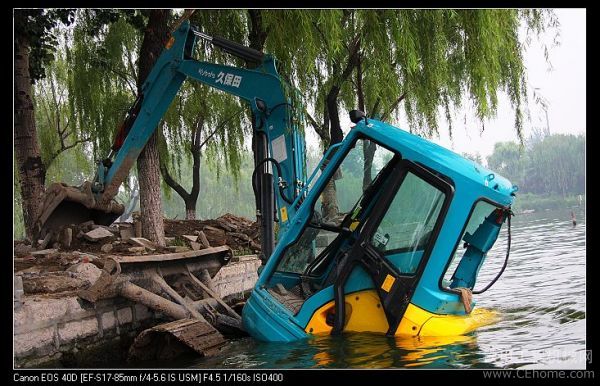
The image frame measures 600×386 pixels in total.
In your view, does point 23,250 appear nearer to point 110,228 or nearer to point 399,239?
point 110,228

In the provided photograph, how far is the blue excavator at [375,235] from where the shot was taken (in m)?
5.61

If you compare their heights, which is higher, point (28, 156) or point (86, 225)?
point (28, 156)

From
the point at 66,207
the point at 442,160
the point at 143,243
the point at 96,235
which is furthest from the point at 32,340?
the point at 66,207

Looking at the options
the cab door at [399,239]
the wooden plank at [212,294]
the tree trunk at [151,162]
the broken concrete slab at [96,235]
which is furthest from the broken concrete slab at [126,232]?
the cab door at [399,239]

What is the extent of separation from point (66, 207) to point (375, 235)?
18.4 feet

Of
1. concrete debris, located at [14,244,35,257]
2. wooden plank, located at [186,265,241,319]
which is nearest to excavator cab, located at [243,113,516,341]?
wooden plank, located at [186,265,241,319]

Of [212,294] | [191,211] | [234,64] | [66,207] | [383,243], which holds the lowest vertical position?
[212,294]

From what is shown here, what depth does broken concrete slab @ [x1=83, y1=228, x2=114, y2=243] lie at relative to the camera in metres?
9.52

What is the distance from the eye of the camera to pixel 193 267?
7.67 m

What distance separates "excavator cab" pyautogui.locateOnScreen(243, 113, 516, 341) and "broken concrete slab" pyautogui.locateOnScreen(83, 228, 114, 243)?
12.6ft

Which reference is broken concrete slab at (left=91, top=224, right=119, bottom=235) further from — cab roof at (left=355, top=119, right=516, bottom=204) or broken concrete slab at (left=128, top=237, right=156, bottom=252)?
cab roof at (left=355, top=119, right=516, bottom=204)

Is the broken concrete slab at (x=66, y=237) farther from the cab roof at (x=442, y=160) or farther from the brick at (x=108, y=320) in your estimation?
the cab roof at (x=442, y=160)

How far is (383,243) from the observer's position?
19.2 ft

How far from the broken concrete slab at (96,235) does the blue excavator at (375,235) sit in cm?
333
